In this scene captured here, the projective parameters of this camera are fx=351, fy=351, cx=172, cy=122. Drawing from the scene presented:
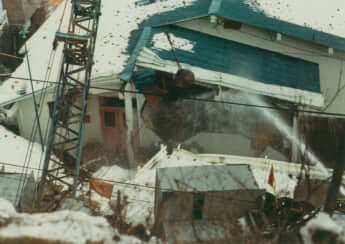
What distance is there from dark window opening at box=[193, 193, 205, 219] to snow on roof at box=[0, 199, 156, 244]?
4134 millimetres

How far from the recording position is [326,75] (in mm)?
17234

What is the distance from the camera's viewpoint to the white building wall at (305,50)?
16.9 m

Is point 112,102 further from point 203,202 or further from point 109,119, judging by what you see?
point 203,202

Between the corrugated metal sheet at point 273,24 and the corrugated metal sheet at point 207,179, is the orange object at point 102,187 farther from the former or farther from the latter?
the corrugated metal sheet at point 273,24

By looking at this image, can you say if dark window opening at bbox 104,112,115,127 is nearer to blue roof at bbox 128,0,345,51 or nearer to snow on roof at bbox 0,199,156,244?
blue roof at bbox 128,0,345,51

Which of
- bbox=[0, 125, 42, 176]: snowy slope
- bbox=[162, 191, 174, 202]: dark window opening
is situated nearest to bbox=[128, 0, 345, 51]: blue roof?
bbox=[0, 125, 42, 176]: snowy slope

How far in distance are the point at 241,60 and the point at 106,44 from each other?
723 cm

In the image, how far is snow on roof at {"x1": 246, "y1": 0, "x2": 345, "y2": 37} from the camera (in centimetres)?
1766

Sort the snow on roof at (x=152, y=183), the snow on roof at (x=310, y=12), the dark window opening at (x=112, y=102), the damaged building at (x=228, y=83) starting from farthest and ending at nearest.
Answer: the dark window opening at (x=112, y=102)
the snow on roof at (x=310, y=12)
the damaged building at (x=228, y=83)
the snow on roof at (x=152, y=183)

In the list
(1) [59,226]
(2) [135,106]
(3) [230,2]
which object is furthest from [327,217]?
(3) [230,2]

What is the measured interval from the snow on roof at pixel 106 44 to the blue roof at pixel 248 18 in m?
1.87

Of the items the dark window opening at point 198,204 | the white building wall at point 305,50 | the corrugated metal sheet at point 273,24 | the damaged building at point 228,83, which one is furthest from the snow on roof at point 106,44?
the dark window opening at point 198,204

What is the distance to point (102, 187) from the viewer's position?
46.8 feet

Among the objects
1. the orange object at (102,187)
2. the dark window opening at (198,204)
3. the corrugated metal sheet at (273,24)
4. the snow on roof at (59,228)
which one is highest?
the corrugated metal sheet at (273,24)
